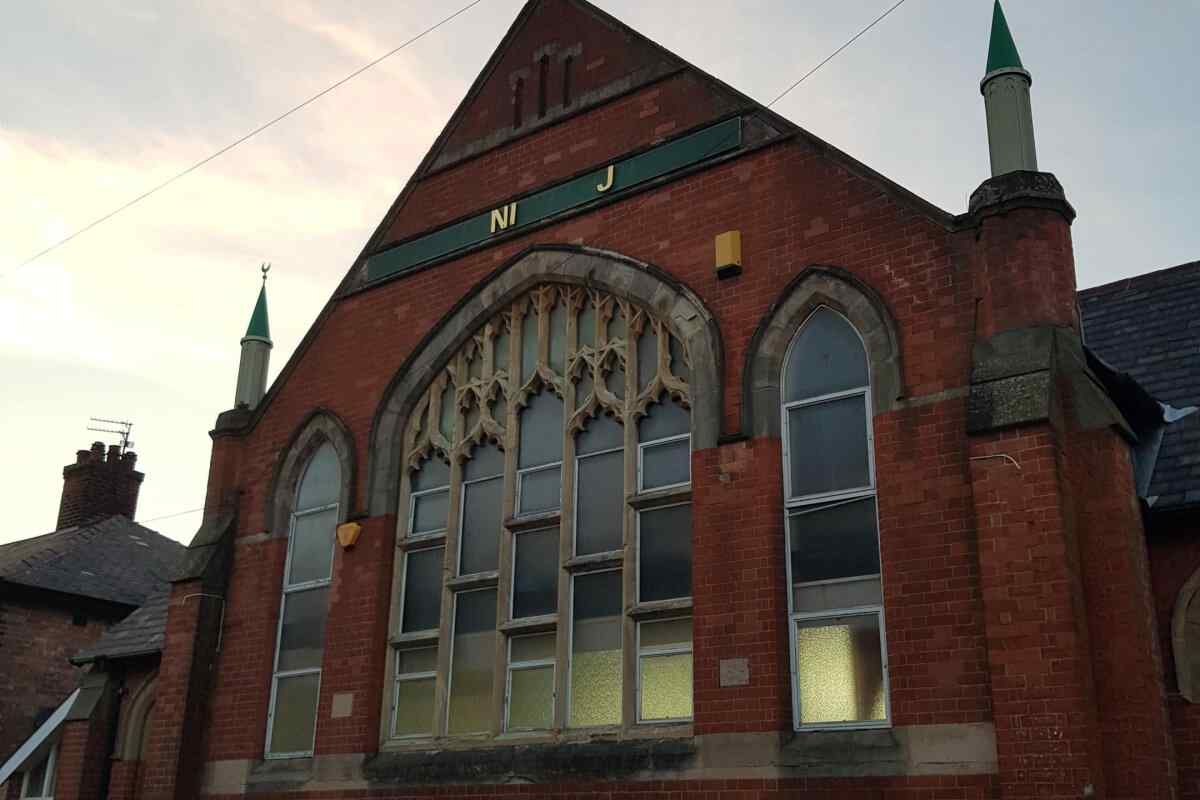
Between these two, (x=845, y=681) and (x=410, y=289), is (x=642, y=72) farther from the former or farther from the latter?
(x=845, y=681)

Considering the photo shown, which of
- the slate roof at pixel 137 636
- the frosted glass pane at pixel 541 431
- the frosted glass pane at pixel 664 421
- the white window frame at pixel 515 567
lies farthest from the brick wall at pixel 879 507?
the slate roof at pixel 137 636

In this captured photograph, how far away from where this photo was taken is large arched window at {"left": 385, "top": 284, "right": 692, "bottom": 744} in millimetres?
11852

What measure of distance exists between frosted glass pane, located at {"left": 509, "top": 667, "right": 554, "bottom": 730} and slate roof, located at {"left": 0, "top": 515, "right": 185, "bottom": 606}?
1367 centimetres

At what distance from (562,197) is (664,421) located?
131 inches

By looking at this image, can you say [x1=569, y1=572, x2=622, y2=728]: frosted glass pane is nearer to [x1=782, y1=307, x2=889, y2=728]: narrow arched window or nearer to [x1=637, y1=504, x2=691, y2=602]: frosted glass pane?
[x1=637, y1=504, x2=691, y2=602]: frosted glass pane

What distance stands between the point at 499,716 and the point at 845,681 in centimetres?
386

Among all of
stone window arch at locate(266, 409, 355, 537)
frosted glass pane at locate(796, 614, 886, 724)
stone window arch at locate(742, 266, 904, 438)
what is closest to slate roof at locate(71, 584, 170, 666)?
stone window arch at locate(266, 409, 355, 537)

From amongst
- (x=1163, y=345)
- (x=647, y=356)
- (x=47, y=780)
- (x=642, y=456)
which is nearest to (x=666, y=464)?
(x=642, y=456)

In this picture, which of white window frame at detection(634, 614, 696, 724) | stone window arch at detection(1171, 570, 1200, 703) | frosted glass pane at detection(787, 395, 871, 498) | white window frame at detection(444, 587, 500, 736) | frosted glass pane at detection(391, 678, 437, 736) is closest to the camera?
stone window arch at detection(1171, 570, 1200, 703)

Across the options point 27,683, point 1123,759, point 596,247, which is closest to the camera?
point 1123,759

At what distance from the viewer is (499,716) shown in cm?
1242

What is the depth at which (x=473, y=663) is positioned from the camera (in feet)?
42.8

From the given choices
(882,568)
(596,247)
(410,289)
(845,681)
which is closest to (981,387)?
(882,568)

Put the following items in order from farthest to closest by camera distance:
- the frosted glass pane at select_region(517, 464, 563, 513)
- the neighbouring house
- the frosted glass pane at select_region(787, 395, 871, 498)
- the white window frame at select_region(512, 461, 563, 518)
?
the neighbouring house, the frosted glass pane at select_region(517, 464, 563, 513), the white window frame at select_region(512, 461, 563, 518), the frosted glass pane at select_region(787, 395, 871, 498)
